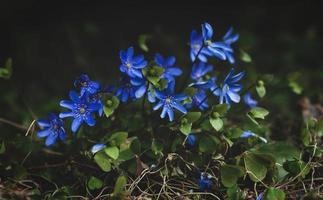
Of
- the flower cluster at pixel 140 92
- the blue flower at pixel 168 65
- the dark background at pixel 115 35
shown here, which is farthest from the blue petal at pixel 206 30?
the dark background at pixel 115 35

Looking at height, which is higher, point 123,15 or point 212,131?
point 212,131

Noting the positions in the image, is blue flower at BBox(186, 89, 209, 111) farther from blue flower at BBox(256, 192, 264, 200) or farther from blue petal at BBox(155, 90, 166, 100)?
blue flower at BBox(256, 192, 264, 200)

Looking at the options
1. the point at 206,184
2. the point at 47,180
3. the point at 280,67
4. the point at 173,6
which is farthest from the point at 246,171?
the point at 173,6

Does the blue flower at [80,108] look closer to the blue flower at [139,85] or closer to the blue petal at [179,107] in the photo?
the blue flower at [139,85]

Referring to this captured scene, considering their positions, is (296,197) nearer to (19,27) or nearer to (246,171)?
(246,171)

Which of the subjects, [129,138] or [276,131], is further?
[276,131]

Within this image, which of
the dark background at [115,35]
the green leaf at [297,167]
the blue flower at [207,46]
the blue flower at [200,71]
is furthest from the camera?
the dark background at [115,35]
